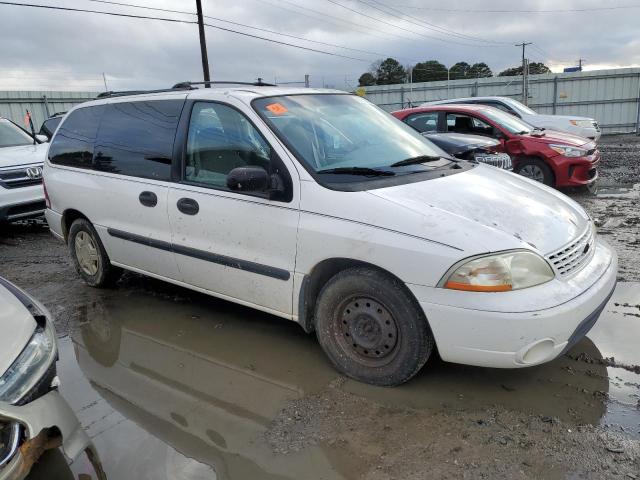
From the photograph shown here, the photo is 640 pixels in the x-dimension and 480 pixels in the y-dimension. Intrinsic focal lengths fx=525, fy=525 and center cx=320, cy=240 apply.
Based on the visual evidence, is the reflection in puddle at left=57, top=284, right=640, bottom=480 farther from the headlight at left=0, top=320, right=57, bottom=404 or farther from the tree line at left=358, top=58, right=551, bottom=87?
the tree line at left=358, top=58, right=551, bottom=87

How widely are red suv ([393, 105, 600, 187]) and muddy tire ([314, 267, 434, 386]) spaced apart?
5651 mm

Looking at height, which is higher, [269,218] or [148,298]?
[269,218]

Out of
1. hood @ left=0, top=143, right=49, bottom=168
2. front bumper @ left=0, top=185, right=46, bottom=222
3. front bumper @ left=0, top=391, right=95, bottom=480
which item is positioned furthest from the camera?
hood @ left=0, top=143, right=49, bottom=168

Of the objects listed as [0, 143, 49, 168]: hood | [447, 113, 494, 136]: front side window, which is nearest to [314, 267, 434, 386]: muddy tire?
[0, 143, 49, 168]: hood

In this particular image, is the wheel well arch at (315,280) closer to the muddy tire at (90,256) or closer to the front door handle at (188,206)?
the front door handle at (188,206)

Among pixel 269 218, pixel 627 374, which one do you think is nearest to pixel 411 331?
pixel 269 218

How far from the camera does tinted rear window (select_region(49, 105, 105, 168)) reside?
4797mm

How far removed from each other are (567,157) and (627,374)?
19.0ft

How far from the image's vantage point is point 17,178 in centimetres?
748

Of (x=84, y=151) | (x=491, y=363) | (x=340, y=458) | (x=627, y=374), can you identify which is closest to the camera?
(x=340, y=458)

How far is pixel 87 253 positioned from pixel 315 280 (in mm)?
2876

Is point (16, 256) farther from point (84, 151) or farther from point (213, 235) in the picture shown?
point (213, 235)

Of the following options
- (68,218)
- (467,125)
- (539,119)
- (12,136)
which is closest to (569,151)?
(467,125)

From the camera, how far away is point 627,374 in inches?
125
